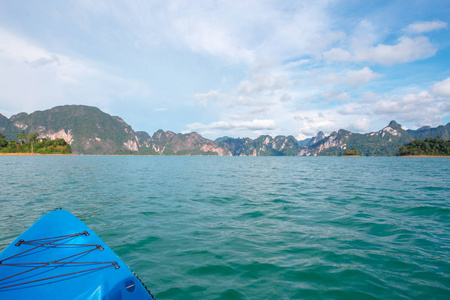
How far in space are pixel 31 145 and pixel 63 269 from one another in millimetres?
194652

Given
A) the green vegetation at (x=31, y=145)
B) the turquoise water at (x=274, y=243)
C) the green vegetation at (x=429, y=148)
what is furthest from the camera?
the green vegetation at (x=429, y=148)

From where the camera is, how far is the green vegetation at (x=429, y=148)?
514 feet

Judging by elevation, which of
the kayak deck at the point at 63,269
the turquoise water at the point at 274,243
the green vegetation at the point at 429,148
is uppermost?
the green vegetation at the point at 429,148

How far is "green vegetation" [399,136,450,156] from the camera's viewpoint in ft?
514

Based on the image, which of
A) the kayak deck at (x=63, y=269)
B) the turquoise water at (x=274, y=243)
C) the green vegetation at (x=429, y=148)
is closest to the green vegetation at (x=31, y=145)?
the turquoise water at (x=274, y=243)

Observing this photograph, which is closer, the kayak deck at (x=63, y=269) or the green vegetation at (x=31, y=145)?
the kayak deck at (x=63, y=269)

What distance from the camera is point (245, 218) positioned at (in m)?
11.5

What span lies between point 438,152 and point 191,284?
219884 millimetres

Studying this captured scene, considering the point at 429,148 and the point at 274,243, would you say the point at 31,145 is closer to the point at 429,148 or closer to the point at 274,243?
the point at 274,243

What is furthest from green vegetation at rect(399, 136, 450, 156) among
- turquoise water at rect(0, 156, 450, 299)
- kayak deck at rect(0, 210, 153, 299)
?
kayak deck at rect(0, 210, 153, 299)

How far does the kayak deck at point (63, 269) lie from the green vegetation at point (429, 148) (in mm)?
220207

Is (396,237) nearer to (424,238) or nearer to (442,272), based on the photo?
(424,238)

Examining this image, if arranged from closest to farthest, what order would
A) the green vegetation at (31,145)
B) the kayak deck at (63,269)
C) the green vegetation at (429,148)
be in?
the kayak deck at (63,269), the green vegetation at (31,145), the green vegetation at (429,148)

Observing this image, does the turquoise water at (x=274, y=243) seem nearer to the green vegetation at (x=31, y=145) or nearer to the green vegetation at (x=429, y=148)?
the green vegetation at (x=31, y=145)
